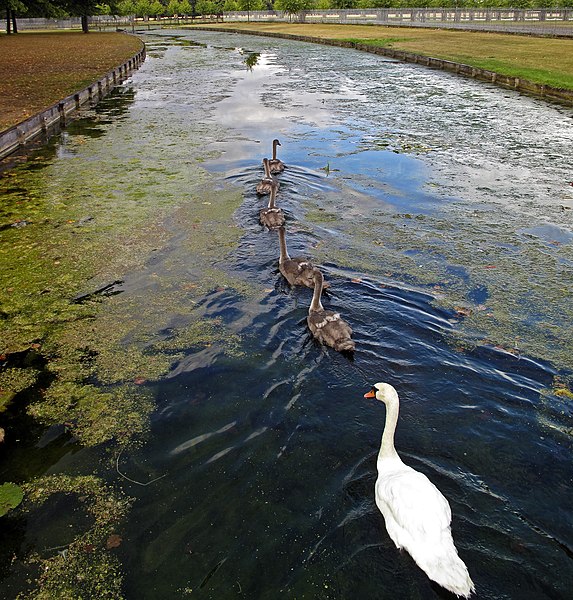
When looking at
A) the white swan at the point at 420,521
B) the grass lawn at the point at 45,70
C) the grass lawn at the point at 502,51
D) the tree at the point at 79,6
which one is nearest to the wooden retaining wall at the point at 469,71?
the grass lawn at the point at 502,51

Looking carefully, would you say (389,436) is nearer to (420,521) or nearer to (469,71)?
(420,521)

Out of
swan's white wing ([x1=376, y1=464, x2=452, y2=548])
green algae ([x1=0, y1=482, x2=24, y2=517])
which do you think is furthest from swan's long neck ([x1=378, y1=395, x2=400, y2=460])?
green algae ([x1=0, y1=482, x2=24, y2=517])

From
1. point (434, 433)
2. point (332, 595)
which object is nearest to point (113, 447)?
point (332, 595)

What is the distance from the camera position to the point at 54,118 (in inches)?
753

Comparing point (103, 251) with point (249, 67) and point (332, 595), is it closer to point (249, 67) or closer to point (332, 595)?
point (332, 595)

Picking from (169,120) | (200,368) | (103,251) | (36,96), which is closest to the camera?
(200,368)

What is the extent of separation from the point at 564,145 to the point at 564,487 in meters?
13.8

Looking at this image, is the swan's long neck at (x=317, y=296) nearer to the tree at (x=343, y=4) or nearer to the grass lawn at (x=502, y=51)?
the grass lawn at (x=502, y=51)

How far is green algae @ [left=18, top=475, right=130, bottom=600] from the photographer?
3.84 metres

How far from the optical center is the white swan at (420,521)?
3.67 meters

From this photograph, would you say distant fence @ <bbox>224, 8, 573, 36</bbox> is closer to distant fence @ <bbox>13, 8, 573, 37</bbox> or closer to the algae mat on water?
distant fence @ <bbox>13, 8, 573, 37</bbox>

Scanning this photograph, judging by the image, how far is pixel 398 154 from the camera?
15.0 m

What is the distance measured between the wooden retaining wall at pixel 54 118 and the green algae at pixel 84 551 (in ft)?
42.1

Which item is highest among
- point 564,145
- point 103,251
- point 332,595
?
point 564,145
